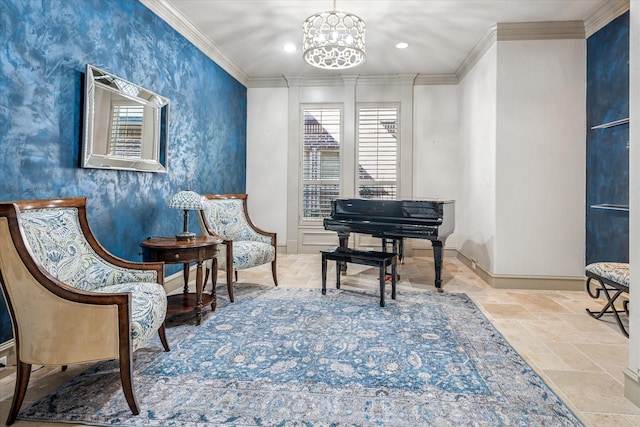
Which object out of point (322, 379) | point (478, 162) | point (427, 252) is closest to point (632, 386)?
point (322, 379)

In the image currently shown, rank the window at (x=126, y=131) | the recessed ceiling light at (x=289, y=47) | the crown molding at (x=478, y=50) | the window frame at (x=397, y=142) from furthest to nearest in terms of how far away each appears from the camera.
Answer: the window frame at (x=397, y=142), the recessed ceiling light at (x=289, y=47), the crown molding at (x=478, y=50), the window at (x=126, y=131)

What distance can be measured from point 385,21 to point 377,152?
2.26 m

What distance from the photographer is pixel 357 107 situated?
19.2 feet

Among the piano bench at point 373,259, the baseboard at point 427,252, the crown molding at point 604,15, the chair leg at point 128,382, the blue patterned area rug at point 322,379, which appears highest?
the crown molding at point 604,15

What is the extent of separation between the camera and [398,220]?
3924mm

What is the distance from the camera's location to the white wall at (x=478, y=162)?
408 cm

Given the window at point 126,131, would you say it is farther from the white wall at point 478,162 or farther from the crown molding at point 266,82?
the white wall at point 478,162

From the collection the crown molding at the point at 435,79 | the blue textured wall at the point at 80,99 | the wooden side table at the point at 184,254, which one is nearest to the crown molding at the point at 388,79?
the crown molding at the point at 435,79

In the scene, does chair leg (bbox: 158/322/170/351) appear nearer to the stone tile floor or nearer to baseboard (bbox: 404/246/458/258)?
the stone tile floor

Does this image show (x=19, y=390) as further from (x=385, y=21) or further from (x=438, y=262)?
(x=385, y=21)

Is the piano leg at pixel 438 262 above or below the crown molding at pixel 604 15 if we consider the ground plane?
below

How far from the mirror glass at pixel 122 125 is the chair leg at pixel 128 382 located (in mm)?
1580

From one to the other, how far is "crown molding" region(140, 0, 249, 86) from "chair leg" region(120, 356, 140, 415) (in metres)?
3.12

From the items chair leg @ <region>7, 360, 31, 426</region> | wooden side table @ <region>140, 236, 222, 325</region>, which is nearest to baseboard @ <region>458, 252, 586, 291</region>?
wooden side table @ <region>140, 236, 222, 325</region>
